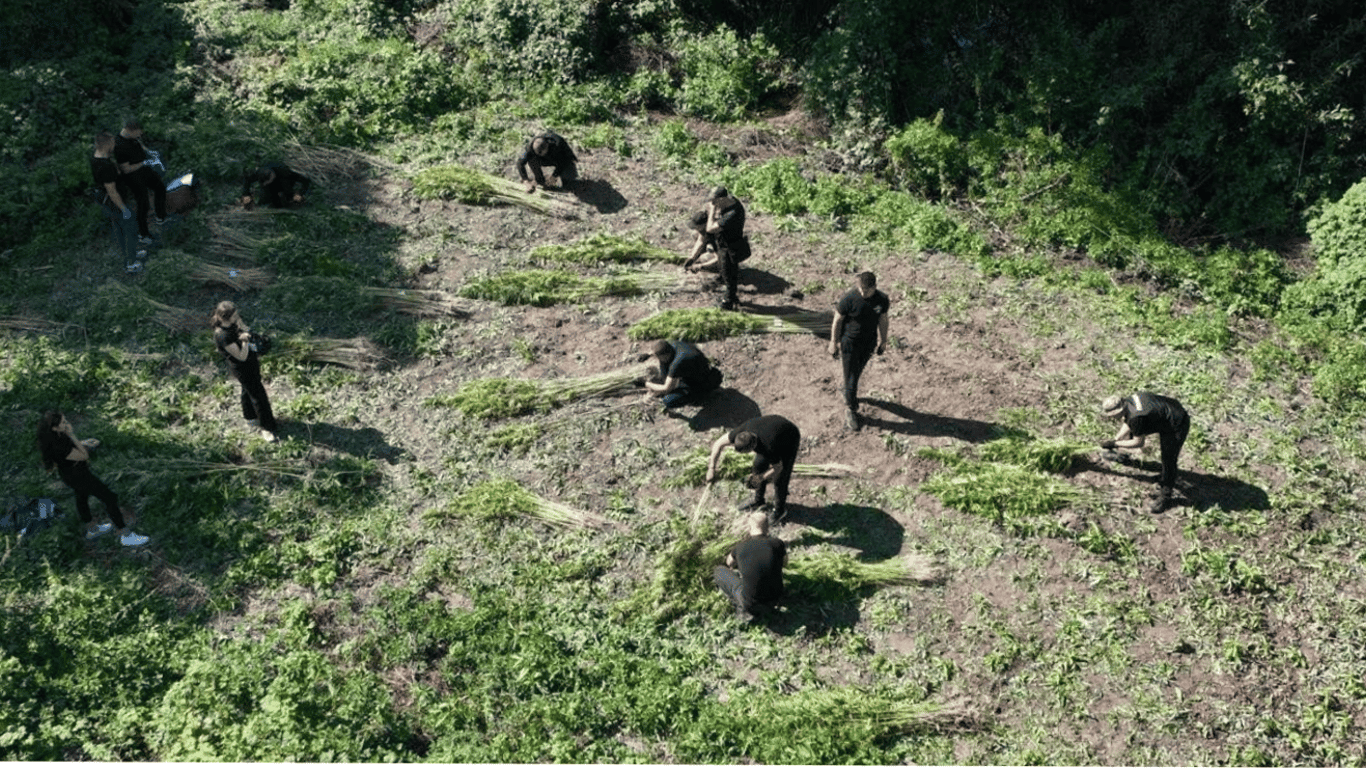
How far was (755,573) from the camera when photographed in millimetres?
9414

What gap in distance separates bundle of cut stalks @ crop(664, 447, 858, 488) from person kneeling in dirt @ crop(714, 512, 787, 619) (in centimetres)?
126

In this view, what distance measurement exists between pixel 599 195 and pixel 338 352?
4562 millimetres

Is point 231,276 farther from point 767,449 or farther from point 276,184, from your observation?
point 767,449

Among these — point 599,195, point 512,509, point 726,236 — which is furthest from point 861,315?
point 599,195

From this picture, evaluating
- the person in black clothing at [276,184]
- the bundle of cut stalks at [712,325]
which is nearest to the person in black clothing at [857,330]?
the bundle of cut stalks at [712,325]

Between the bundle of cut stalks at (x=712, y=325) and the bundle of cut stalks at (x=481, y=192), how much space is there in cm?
281

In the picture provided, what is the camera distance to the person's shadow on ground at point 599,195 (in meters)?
15.3

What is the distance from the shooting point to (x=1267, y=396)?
40.1ft

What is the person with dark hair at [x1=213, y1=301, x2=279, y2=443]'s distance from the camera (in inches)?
433

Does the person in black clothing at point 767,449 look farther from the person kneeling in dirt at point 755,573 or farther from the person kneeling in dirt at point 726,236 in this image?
the person kneeling in dirt at point 726,236

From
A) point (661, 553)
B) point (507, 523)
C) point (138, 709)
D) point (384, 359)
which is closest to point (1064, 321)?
point (661, 553)

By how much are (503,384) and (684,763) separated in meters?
4.89

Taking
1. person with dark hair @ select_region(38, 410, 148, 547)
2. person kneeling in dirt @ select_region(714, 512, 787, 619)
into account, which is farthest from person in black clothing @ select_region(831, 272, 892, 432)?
person with dark hair @ select_region(38, 410, 148, 547)

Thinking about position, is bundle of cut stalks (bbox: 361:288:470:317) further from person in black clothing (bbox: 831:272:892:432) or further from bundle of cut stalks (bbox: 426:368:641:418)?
person in black clothing (bbox: 831:272:892:432)
